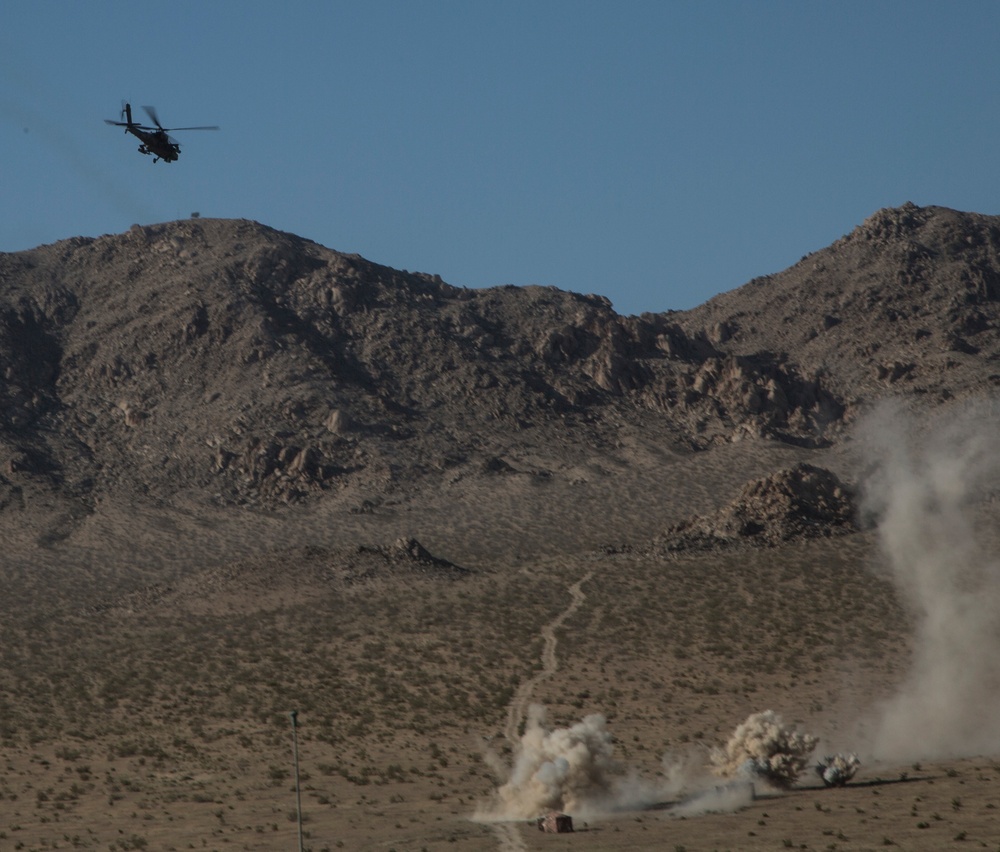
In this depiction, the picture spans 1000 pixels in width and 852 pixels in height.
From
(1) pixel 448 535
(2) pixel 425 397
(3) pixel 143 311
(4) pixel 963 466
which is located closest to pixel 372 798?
(4) pixel 963 466

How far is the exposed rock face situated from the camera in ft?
265

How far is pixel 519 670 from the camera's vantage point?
199 feet

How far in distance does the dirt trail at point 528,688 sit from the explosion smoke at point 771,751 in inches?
297

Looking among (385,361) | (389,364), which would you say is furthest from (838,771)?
(385,361)

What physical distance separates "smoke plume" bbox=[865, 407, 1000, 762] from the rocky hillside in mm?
38968

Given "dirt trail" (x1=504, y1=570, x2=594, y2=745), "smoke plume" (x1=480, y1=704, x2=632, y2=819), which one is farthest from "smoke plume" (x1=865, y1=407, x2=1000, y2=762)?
"dirt trail" (x1=504, y1=570, x2=594, y2=745)

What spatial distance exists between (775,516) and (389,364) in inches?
1536

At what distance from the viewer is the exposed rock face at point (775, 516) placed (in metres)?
80.6

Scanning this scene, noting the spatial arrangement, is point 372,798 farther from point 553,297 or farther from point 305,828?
point 553,297

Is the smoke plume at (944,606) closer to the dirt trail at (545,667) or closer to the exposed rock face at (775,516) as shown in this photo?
the exposed rock face at (775,516)

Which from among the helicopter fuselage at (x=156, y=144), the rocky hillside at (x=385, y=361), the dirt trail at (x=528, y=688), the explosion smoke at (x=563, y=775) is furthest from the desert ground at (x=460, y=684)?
the helicopter fuselage at (x=156, y=144)

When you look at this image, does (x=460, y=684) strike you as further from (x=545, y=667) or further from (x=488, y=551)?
(x=488, y=551)

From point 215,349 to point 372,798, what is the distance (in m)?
72.2

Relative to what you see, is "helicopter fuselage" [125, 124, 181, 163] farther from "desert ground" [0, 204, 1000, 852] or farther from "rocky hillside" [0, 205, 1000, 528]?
"rocky hillside" [0, 205, 1000, 528]
